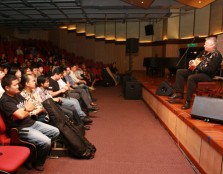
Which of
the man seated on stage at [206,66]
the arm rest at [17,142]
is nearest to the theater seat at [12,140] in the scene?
the arm rest at [17,142]

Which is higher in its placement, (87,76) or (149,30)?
(149,30)

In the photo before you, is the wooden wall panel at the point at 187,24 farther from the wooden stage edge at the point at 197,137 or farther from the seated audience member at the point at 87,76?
the wooden stage edge at the point at 197,137

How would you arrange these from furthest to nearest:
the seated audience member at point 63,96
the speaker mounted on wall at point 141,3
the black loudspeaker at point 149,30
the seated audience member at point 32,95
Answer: the black loudspeaker at point 149,30 → the speaker mounted on wall at point 141,3 → the seated audience member at point 63,96 → the seated audience member at point 32,95

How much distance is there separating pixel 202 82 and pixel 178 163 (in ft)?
4.11

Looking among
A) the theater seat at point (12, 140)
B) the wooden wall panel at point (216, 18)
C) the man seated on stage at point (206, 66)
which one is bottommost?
the theater seat at point (12, 140)

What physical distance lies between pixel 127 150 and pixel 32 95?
138 centimetres

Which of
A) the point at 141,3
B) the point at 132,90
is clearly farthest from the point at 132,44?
the point at 132,90

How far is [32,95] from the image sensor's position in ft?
9.61

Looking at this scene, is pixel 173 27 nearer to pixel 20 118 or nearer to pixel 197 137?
pixel 197 137

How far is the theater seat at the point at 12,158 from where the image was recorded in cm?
171

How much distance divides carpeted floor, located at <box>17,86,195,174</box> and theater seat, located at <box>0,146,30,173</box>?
0.55 m

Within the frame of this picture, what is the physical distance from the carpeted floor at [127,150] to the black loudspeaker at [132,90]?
1665 mm

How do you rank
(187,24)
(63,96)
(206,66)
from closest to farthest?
(206,66) < (63,96) < (187,24)

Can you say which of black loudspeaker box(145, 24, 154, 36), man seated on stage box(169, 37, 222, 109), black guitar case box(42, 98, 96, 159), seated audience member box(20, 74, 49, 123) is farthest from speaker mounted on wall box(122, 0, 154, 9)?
black guitar case box(42, 98, 96, 159)
